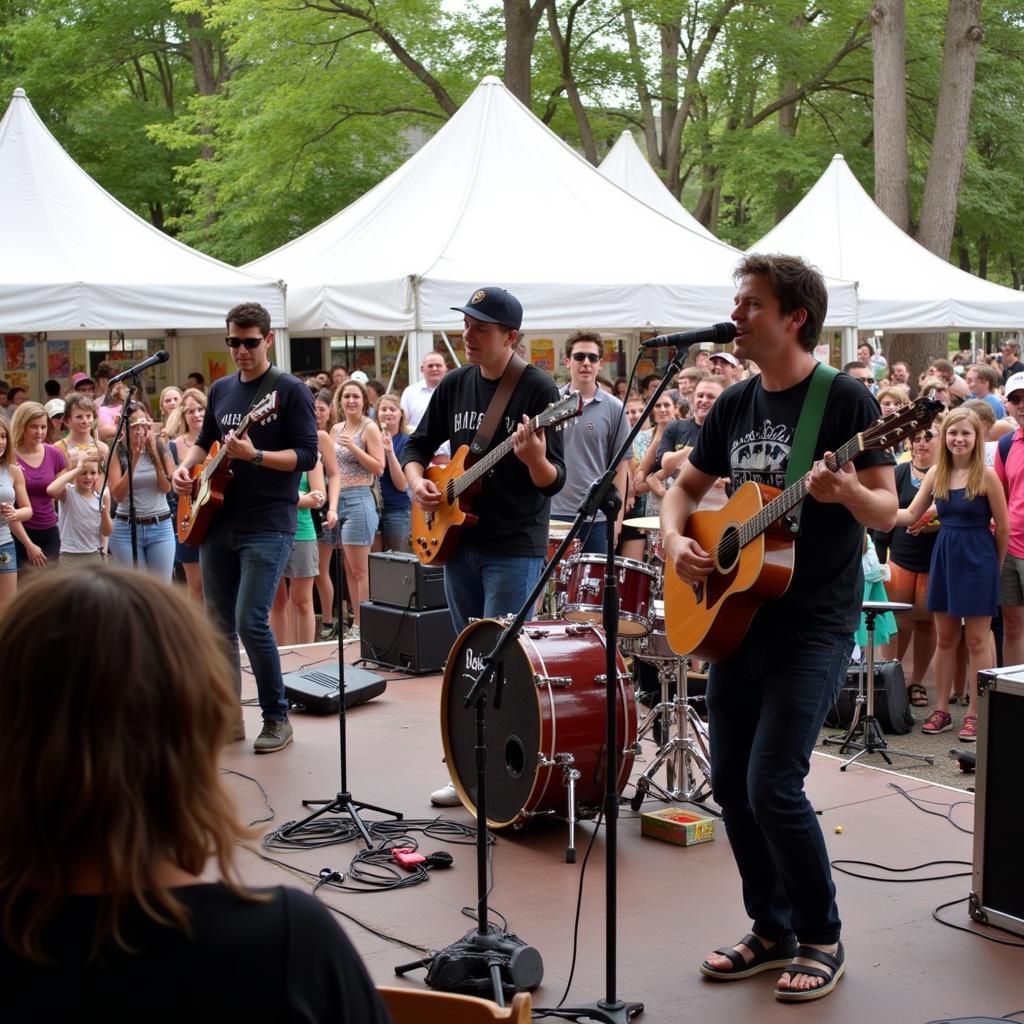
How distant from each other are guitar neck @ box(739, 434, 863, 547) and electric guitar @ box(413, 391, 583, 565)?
4.62 ft

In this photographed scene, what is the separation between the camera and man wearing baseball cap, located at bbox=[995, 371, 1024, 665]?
772cm

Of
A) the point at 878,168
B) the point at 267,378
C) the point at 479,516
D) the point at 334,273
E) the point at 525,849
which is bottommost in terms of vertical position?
the point at 525,849

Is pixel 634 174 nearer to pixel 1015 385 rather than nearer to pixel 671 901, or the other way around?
pixel 1015 385

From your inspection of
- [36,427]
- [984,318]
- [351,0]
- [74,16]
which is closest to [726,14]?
[351,0]

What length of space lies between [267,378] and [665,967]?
363 cm

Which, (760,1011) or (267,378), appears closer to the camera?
(760,1011)

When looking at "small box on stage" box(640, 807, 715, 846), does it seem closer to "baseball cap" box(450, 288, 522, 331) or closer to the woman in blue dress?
"baseball cap" box(450, 288, 522, 331)

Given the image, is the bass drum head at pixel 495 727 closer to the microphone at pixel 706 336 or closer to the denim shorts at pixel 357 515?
the microphone at pixel 706 336

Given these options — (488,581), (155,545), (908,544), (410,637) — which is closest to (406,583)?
(410,637)

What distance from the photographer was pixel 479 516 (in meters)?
5.61

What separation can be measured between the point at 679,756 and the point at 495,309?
87.8 inches

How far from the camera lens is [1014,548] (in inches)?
305

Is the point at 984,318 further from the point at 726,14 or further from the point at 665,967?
the point at 665,967

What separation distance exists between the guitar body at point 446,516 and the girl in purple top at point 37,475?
4024 mm
